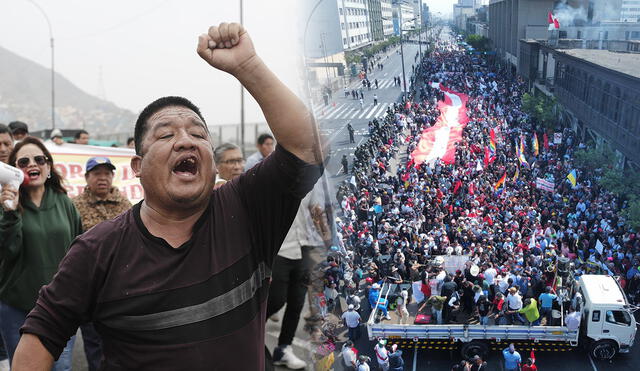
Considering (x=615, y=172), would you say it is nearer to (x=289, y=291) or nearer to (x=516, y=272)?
(x=516, y=272)

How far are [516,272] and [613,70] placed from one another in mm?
11870

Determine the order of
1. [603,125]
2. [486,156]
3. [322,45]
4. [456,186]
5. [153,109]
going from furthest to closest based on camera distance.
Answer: [603,125], [486,156], [456,186], [322,45], [153,109]

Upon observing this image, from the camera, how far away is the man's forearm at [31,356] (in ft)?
3.58

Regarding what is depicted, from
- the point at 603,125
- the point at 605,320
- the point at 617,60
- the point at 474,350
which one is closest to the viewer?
the point at 605,320

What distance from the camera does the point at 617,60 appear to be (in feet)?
73.7

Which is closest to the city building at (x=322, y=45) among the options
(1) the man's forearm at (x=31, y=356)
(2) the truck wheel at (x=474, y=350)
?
(1) the man's forearm at (x=31, y=356)

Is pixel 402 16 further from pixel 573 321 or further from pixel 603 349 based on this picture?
pixel 603 349

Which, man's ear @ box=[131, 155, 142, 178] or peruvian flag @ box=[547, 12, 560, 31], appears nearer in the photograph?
man's ear @ box=[131, 155, 142, 178]

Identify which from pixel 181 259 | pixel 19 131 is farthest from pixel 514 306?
pixel 181 259

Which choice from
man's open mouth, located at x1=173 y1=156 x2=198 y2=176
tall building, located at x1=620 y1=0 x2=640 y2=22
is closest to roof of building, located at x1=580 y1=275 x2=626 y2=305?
man's open mouth, located at x1=173 y1=156 x2=198 y2=176

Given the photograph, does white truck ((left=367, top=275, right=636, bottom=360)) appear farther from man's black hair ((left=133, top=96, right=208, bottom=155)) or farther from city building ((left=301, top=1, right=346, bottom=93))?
man's black hair ((left=133, top=96, right=208, bottom=155))

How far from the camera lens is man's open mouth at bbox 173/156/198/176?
1103 mm

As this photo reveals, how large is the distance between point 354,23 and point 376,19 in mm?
581

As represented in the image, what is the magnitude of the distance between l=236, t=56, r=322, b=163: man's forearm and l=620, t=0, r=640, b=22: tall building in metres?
42.2
